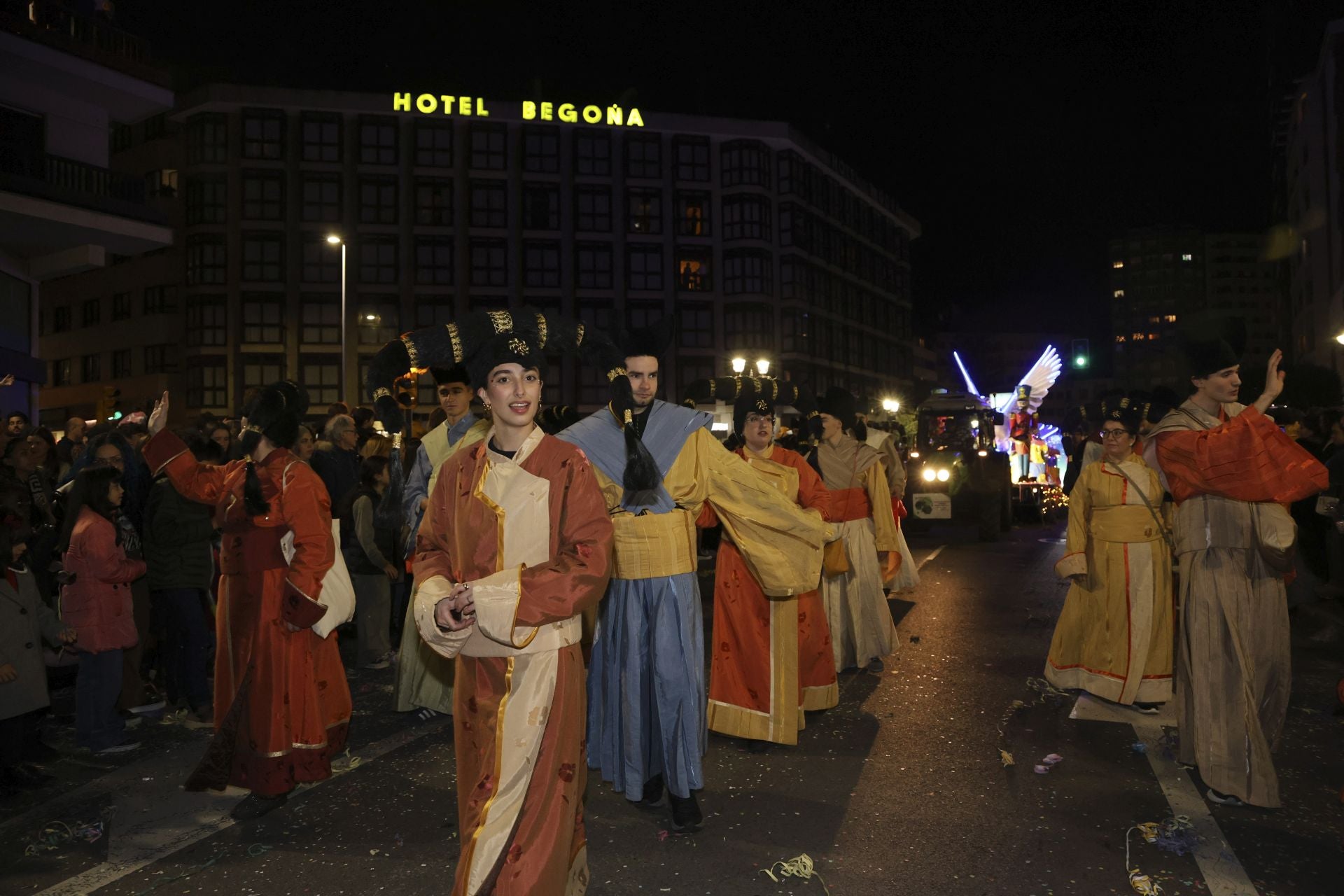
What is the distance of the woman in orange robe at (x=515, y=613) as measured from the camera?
→ 3.25 m

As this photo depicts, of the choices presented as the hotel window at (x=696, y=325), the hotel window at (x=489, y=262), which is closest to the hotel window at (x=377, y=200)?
the hotel window at (x=489, y=262)

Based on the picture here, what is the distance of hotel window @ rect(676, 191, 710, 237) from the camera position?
52.2 metres

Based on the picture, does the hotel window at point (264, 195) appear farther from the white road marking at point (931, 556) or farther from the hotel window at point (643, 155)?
the white road marking at point (931, 556)

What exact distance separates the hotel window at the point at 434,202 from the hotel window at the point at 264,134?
19.8ft

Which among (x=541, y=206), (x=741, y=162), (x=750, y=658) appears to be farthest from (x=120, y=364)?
(x=750, y=658)

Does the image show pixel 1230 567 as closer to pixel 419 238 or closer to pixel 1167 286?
pixel 419 238

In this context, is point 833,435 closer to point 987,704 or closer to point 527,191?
point 987,704

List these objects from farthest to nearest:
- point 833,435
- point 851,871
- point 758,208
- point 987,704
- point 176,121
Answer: point 758,208
point 176,121
point 833,435
point 987,704
point 851,871

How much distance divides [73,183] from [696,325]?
3722cm

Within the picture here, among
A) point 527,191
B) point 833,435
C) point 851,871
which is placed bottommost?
point 851,871

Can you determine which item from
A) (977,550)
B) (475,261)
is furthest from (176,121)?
(977,550)

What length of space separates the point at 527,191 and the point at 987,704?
149 feet

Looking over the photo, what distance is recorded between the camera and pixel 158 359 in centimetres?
4525

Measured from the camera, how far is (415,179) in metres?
47.3
